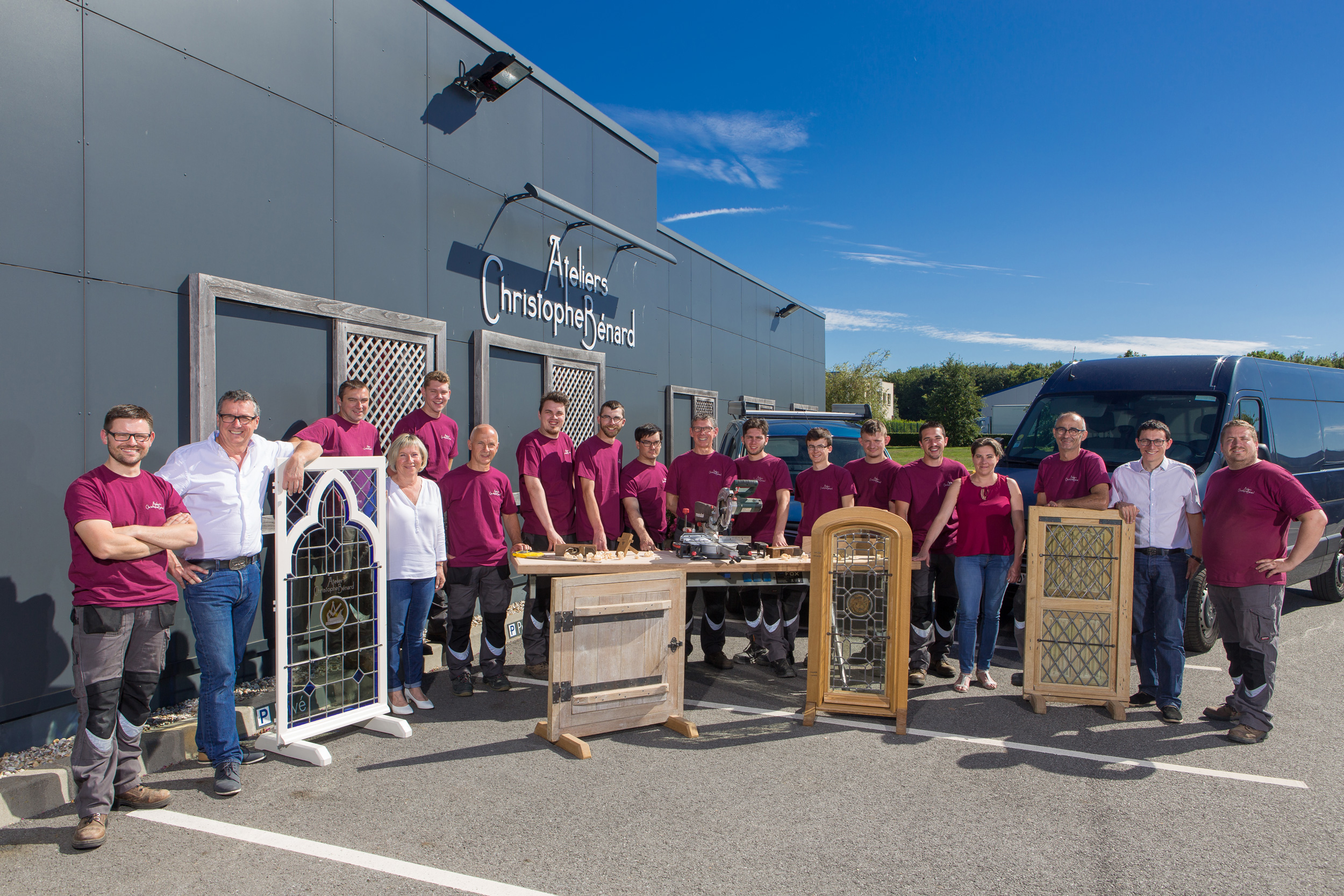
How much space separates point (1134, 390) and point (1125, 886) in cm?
539

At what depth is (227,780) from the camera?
12.4 feet

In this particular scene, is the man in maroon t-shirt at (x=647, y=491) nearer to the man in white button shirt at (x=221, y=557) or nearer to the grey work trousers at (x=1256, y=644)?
the man in white button shirt at (x=221, y=557)

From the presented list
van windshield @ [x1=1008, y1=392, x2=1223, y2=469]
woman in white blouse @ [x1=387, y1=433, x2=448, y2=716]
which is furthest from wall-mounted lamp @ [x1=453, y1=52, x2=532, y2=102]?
van windshield @ [x1=1008, y1=392, x2=1223, y2=469]

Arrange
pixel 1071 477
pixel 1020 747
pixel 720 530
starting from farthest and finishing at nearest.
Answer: pixel 1071 477, pixel 720 530, pixel 1020 747

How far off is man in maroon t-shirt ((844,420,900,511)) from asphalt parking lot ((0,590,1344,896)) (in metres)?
1.61

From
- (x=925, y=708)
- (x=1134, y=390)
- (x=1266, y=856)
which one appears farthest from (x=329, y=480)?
(x=1134, y=390)

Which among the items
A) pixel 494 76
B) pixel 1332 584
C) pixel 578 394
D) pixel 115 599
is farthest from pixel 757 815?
pixel 1332 584

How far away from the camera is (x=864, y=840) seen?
3.37 m

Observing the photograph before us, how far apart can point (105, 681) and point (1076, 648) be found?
5.67 meters

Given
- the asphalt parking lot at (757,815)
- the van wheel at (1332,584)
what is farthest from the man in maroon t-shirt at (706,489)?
the van wheel at (1332,584)

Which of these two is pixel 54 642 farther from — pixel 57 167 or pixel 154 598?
pixel 57 167

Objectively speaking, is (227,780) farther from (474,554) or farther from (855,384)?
(855,384)

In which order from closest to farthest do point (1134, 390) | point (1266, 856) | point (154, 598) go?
point (1266, 856), point (154, 598), point (1134, 390)

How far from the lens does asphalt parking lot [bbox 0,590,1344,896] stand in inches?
121
